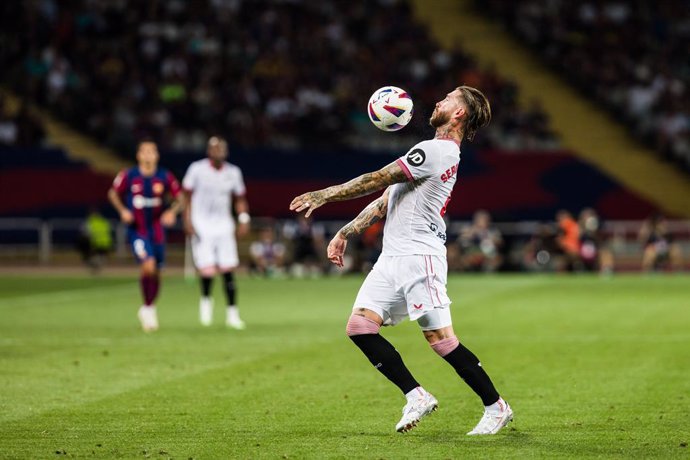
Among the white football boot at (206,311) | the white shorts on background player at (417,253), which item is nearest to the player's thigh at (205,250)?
the white football boot at (206,311)

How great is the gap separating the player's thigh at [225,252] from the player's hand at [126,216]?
1.58 m

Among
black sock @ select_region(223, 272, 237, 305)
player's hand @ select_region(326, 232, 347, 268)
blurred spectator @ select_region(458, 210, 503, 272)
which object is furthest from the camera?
blurred spectator @ select_region(458, 210, 503, 272)

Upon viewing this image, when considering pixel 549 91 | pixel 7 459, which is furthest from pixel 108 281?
pixel 7 459

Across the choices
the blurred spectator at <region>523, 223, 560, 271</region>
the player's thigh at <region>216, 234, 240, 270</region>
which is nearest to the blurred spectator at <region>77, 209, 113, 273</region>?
the blurred spectator at <region>523, 223, 560, 271</region>

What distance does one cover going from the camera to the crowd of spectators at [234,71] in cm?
3797

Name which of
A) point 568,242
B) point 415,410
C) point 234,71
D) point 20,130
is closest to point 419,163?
point 415,410

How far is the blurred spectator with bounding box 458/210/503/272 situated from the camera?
35875 mm

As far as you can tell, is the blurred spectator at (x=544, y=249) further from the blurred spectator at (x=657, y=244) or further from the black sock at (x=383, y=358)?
the black sock at (x=383, y=358)

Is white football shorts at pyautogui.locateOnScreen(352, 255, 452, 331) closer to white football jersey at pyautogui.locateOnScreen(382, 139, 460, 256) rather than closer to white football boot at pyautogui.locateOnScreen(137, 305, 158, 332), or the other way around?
white football jersey at pyautogui.locateOnScreen(382, 139, 460, 256)

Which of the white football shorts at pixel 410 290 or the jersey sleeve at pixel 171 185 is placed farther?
the jersey sleeve at pixel 171 185

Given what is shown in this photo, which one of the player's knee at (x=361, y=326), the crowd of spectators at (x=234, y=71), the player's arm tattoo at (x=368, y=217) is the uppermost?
the crowd of spectators at (x=234, y=71)

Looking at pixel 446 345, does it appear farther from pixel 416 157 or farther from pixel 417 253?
pixel 416 157

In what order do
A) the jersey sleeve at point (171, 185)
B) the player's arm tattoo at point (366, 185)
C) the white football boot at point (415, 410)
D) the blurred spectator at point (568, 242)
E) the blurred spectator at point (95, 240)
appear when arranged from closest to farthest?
the player's arm tattoo at point (366, 185) < the white football boot at point (415, 410) < the jersey sleeve at point (171, 185) < the blurred spectator at point (568, 242) < the blurred spectator at point (95, 240)

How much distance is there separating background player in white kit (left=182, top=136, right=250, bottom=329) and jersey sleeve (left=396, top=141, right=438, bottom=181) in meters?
9.81
